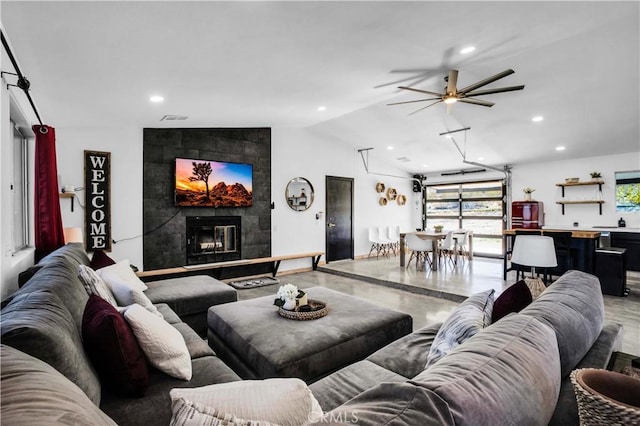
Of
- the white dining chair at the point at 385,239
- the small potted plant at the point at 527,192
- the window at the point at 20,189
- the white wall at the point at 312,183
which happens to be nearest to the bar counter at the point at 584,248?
the small potted plant at the point at 527,192

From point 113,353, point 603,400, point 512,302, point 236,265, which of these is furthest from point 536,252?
point 236,265

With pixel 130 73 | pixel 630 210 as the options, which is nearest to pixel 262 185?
pixel 130 73

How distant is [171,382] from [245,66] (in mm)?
2773

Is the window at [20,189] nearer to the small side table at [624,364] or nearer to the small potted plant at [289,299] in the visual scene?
the small potted plant at [289,299]

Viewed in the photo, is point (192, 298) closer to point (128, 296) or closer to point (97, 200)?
point (128, 296)

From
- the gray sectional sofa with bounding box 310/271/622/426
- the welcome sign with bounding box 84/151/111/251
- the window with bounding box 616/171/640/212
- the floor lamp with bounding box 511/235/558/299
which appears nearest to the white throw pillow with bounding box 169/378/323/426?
the gray sectional sofa with bounding box 310/271/622/426

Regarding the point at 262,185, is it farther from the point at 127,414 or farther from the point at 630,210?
the point at 630,210

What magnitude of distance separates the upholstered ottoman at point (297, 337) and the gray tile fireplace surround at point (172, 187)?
10.2ft

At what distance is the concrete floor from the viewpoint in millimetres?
4047

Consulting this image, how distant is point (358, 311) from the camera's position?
107 inches

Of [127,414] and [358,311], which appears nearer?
[127,414]

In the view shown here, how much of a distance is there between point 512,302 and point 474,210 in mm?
8591

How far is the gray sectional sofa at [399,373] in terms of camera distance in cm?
67

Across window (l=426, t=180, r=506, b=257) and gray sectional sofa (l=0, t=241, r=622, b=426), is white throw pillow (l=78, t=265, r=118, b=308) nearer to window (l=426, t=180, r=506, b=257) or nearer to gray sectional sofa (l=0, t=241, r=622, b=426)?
gray sectional sofa (l=0, t=241, r=622, b=426)
